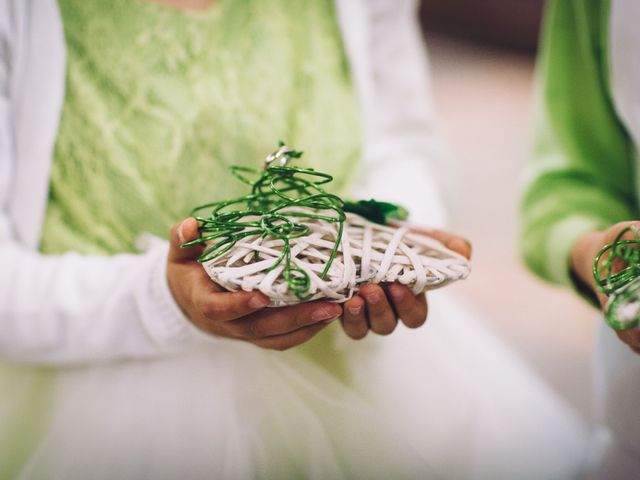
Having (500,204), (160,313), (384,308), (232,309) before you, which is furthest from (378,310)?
(500,204)

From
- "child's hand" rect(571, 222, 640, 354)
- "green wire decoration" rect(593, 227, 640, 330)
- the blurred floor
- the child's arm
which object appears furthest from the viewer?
the blurred floor

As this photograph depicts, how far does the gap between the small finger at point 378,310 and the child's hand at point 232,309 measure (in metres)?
0.02

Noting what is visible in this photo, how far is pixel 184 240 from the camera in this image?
443 mm

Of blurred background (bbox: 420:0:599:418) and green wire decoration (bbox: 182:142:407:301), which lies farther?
blurred background (bbox: 420:0:599:418)

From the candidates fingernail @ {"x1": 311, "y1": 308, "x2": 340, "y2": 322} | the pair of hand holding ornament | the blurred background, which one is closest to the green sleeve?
the blurred background

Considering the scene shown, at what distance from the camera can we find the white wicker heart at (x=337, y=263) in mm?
388

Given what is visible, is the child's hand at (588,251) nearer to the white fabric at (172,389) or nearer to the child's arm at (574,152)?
the child's arm at (574,152)

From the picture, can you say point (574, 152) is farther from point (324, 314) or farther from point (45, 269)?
point (45, 269)

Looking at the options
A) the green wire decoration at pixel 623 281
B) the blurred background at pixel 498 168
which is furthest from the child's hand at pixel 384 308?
the blurred background at pixel 498 168

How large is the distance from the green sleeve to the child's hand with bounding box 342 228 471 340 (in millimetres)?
239

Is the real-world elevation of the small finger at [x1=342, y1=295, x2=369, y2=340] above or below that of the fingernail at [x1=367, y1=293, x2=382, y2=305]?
below

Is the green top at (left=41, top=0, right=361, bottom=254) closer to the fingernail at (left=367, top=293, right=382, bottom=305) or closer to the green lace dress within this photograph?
the green lace dress

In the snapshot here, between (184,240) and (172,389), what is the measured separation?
0.19 m

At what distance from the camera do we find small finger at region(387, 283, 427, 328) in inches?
16.8
